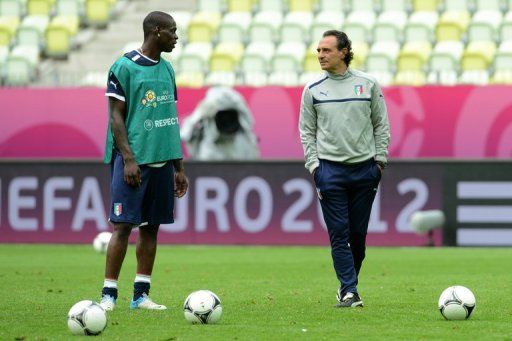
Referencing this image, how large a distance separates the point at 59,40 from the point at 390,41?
6.82 m

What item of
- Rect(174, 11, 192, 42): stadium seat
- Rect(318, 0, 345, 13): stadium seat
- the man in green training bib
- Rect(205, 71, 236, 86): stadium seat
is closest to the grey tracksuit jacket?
the man in green training bib

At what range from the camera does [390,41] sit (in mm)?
23953

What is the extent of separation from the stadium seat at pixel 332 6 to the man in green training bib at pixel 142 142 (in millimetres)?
15928

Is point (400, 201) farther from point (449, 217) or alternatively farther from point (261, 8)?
point (261, 8)

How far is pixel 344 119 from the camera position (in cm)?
1005

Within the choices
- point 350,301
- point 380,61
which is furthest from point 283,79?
point 350,301

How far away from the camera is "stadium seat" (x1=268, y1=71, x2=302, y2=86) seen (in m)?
21.8

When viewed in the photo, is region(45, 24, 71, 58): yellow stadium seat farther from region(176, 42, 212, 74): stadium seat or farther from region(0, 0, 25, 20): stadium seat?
region(176, 42, 212, 74): stadium seat

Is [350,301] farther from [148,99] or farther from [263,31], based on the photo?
[263,31]

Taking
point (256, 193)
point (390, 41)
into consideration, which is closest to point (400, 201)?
Answer: point (256, 193)

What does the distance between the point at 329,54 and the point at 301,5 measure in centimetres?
1581

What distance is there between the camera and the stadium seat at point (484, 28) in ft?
77.3

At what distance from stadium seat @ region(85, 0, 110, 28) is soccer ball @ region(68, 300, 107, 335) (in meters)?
19.3

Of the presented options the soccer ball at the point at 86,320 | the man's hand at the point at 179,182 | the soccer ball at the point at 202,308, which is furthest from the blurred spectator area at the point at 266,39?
the soccer ball at the point at 86,320
